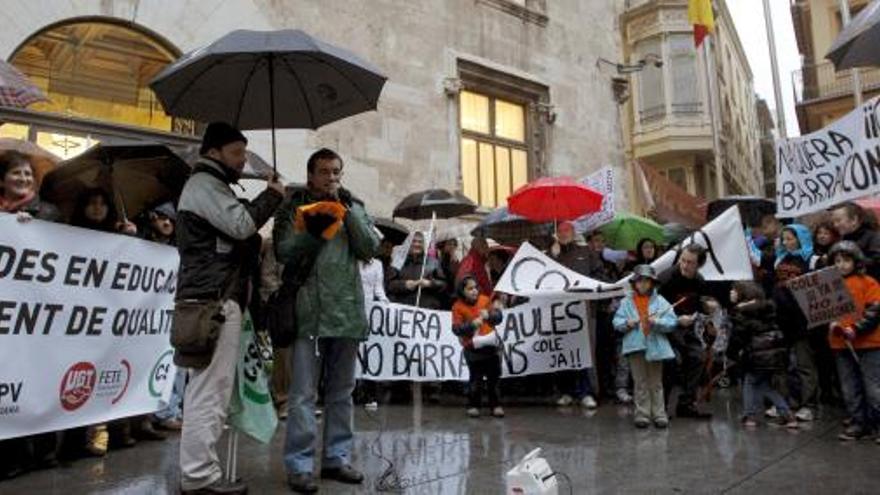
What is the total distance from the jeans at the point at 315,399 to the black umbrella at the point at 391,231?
487cm

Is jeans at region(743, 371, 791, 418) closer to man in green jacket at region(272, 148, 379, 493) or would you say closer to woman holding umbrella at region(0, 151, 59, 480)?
man in green jacket at region(272, 148, 379, 493)

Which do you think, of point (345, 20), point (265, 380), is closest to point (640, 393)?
point (265, 380)

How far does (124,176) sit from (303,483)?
10.5 feet

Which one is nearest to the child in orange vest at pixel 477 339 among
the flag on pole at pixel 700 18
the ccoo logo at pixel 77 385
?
the ccoo logo at pixel 77 385

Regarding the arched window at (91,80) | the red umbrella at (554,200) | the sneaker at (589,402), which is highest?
the arched window at (91,80)

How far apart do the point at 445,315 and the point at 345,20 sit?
5536 mm

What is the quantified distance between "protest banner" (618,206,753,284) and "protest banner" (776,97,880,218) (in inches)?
34.7

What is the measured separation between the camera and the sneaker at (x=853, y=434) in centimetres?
647

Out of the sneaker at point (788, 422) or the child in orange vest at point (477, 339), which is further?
the child in orange vest at point (477, 339)

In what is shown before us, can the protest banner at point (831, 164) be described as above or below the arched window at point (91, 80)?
below

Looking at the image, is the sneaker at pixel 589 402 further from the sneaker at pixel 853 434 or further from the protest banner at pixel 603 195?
the protest banner at pixel 603 195

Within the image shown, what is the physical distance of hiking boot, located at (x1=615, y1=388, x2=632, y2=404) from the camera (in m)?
8.87

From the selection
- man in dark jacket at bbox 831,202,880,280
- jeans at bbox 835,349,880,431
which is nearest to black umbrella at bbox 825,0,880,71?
man in dark jacket at bbox 831,202,880,280

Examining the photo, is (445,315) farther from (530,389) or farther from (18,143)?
(18,143)
